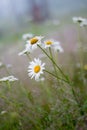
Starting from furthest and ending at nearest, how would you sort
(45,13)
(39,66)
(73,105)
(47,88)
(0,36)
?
(45,13), (0,36), (47,88), (73,105), (39,66)

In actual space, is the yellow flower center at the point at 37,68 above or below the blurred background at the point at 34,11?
below

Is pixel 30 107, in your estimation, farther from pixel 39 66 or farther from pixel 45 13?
pixel 45 13

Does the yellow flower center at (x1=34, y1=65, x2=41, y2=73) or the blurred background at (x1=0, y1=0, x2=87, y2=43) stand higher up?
the blurred background at (x1=0, y1=0, x2=87, y2=43)

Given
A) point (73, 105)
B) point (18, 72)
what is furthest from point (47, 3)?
point (73, 105)

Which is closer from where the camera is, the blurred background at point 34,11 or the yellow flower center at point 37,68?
the yellow flower center at point 37,68

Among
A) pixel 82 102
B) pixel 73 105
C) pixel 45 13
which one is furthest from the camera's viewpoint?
pixel 45 13

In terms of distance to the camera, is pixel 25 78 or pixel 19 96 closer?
pixel 19 96

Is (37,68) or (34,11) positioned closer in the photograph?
Answer: (37,68)

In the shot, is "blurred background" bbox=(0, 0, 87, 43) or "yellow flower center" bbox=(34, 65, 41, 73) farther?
"blurred background" bbox=(0, 0, 87, 43)

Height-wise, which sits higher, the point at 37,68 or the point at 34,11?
the point at 34,11

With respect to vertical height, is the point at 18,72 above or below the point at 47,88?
above

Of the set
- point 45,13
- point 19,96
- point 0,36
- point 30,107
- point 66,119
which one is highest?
point 45,13
